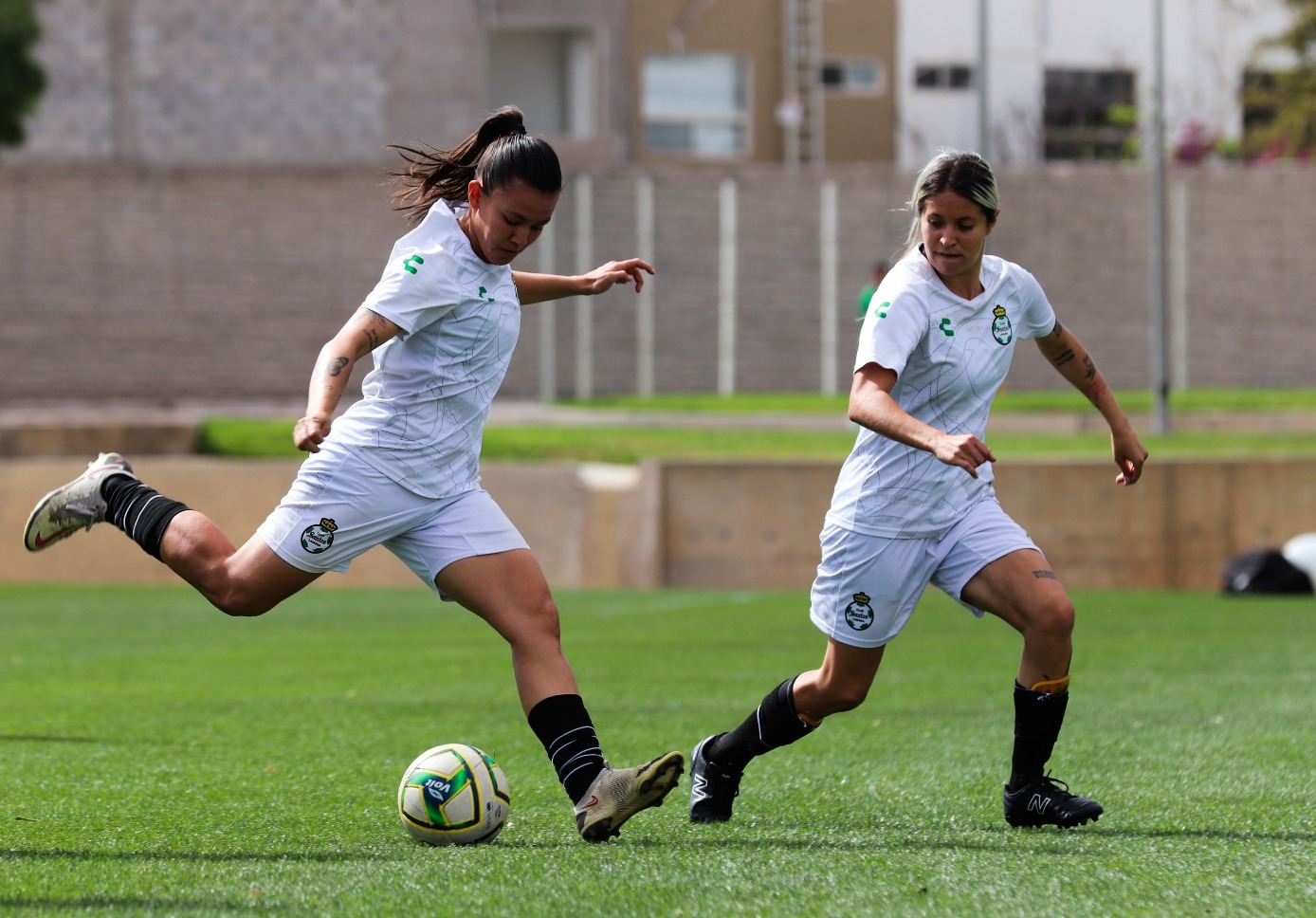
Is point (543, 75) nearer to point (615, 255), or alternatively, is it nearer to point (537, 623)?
point (615, 255)

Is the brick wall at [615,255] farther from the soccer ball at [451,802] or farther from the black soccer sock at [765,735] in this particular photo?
the soccer ball at [451,802]

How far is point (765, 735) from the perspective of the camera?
225 inches

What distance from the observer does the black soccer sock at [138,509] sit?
222 inches

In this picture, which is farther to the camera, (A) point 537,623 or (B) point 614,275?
(B) point 614,275

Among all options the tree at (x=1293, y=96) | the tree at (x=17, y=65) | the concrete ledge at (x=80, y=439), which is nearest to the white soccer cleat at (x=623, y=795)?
the concrete ledge at (x=80, y=439)

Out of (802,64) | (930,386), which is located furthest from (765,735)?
(802,64)

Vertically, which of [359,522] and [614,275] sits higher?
[614,275]

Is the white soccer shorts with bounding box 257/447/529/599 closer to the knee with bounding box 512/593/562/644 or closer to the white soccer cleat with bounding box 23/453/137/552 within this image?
the knee with bounding box 512/593/562/644

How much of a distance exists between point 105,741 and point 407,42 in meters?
31.0

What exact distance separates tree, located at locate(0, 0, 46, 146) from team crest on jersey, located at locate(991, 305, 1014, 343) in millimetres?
29286

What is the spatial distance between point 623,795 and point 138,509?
1.81 m

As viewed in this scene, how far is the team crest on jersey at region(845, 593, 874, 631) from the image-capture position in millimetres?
5410

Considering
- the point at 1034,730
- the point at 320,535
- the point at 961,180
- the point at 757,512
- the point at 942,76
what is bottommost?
the point at 757,512

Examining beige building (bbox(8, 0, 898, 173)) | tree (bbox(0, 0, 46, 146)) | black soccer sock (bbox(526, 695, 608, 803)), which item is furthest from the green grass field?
beige building (bbox(8, 0, 898, 173))
